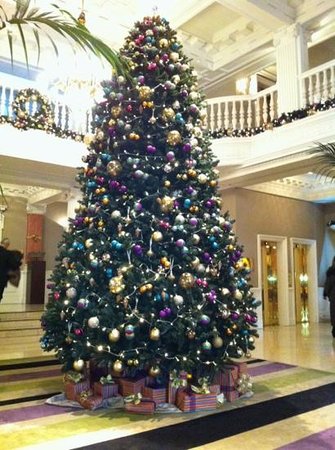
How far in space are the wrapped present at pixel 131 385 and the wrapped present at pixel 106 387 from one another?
5 centimetres

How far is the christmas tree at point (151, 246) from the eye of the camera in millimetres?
2865

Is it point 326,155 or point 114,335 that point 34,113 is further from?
point 114,335

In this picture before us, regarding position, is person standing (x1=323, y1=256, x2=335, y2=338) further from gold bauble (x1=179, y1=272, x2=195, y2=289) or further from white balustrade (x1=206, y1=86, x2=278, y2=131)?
gold bauble (x1=179, y1=272, x2=195, y2=289)

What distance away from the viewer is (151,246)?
9.96 feet

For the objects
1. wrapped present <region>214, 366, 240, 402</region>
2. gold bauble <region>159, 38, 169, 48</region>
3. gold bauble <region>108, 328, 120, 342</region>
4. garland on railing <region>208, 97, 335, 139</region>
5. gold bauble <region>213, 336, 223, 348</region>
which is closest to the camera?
gold bauble <region>108, 328, 120, 342</region>

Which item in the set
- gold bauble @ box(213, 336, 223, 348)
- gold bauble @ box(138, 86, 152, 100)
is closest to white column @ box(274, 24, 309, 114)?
gold bauble @ box(138, 86, 152, 100)

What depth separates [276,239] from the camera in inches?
358

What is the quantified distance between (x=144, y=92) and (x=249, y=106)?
4.40 metres

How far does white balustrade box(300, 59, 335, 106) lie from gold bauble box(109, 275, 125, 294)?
4652 mm

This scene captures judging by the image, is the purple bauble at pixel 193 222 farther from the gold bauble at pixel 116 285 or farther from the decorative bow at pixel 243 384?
the decorative bow at pixel 243 384

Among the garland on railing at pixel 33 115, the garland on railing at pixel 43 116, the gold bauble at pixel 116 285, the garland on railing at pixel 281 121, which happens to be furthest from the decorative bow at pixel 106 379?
the garland on railing at pixel 33 115

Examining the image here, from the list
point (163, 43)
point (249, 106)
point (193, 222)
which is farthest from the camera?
point (249, 106)

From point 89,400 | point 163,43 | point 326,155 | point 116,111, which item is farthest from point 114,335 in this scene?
point 326,155

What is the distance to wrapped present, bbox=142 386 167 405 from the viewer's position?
2.92 meters
